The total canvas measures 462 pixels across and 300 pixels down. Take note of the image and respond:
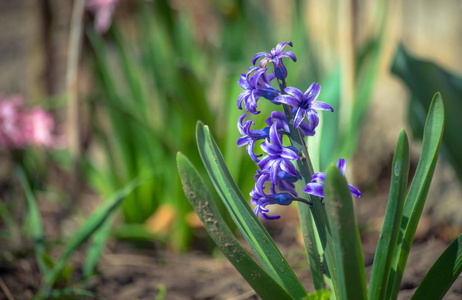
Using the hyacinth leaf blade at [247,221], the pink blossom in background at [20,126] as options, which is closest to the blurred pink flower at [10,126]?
the pink blossom in background at [20,126]

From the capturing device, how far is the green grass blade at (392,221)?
68 cm

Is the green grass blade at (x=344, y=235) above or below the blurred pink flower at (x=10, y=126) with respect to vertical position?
below

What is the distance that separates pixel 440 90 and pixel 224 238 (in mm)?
973

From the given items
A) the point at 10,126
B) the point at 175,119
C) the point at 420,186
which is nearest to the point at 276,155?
the point at 420,186

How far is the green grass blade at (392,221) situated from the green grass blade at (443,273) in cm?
7

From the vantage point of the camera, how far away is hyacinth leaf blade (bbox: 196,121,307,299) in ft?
2.56

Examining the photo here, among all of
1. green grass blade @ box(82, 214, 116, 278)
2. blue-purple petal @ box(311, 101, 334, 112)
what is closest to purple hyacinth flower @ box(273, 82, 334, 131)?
blue-purple petal @ box(311, 101, 334, 112)

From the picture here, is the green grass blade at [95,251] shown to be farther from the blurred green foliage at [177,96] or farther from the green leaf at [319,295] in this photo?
the green leaf at [319,295]

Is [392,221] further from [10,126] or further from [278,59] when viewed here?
[10,126]

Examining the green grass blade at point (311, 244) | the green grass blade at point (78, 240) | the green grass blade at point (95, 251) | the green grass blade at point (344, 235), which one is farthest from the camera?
the green grass blade at point (95, 251)

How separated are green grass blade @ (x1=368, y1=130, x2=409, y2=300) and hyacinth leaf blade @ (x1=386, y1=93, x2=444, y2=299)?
36mm

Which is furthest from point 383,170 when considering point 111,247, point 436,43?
point 111,247

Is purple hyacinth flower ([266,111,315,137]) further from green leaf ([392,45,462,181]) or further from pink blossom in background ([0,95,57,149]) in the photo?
pink blossom in background ([0,95,57,149])

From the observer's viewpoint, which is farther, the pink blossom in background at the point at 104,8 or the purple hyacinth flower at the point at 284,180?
the pink blossom in background at the point at 104,8
